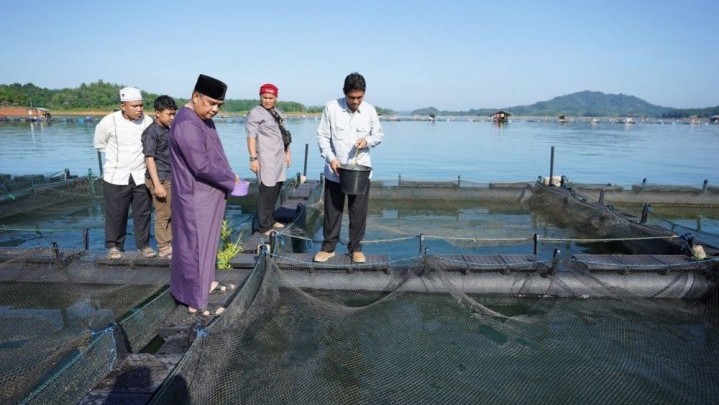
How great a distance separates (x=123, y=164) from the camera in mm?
4508

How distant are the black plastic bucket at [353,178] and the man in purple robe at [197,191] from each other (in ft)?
3.61

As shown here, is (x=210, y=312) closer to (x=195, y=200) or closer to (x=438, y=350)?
(x=195, y=200)

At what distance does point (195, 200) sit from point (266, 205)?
260 centimetres

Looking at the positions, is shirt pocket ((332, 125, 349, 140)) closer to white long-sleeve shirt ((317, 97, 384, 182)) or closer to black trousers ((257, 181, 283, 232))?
white long-sleeve shirt ((317, 97, 384, 182))

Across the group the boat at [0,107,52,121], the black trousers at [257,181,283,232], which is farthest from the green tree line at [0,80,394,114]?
the black trousers at [257,181,283,232]

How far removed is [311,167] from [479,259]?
17311 millimetres

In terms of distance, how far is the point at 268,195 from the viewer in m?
5.70

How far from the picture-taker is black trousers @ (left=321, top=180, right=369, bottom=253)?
4383 mm

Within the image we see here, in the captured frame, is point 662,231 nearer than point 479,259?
No

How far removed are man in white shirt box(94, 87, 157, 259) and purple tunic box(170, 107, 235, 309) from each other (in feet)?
5.44

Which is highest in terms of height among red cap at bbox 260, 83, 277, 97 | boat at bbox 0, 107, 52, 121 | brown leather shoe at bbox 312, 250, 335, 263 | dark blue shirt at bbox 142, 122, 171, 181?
boat at bbox 0, 107, 52, 121

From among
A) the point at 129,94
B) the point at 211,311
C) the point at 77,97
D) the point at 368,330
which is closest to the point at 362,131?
the point at 368,330

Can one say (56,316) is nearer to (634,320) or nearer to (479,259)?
(479,259)

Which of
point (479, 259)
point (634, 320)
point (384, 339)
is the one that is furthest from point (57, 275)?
point (634, 320)
